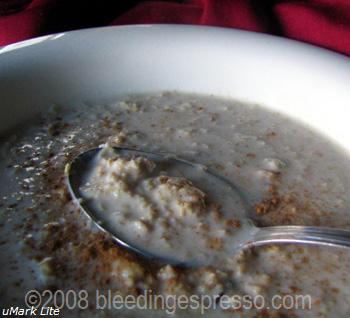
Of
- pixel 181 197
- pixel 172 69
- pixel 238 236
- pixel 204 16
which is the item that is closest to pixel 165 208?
pixel 181 197

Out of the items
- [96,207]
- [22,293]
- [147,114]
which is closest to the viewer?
[22,293]

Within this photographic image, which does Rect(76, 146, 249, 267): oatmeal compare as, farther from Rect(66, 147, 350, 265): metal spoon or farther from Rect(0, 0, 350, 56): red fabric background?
Rect(0, 0, 350, 56): red fabric background

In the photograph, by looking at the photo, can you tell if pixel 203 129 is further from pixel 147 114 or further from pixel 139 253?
pixel 139 253

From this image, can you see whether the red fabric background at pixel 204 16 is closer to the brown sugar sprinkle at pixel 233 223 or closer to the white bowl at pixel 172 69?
the white bowl at pixel 172 69

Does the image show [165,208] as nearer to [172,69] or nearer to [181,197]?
[181,197]

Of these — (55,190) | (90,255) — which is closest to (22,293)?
(90,255)

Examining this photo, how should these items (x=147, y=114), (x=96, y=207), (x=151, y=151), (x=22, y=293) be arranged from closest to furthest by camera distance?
(x=22, y=293)
(x=96, y=207)
(x=151, y=151)
(x=147, y=114)

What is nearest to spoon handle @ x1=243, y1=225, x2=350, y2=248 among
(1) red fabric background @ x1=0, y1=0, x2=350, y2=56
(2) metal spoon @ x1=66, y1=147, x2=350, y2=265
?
(2) metal spoon @ x1=66, y1=147, x2=350, y2=265
